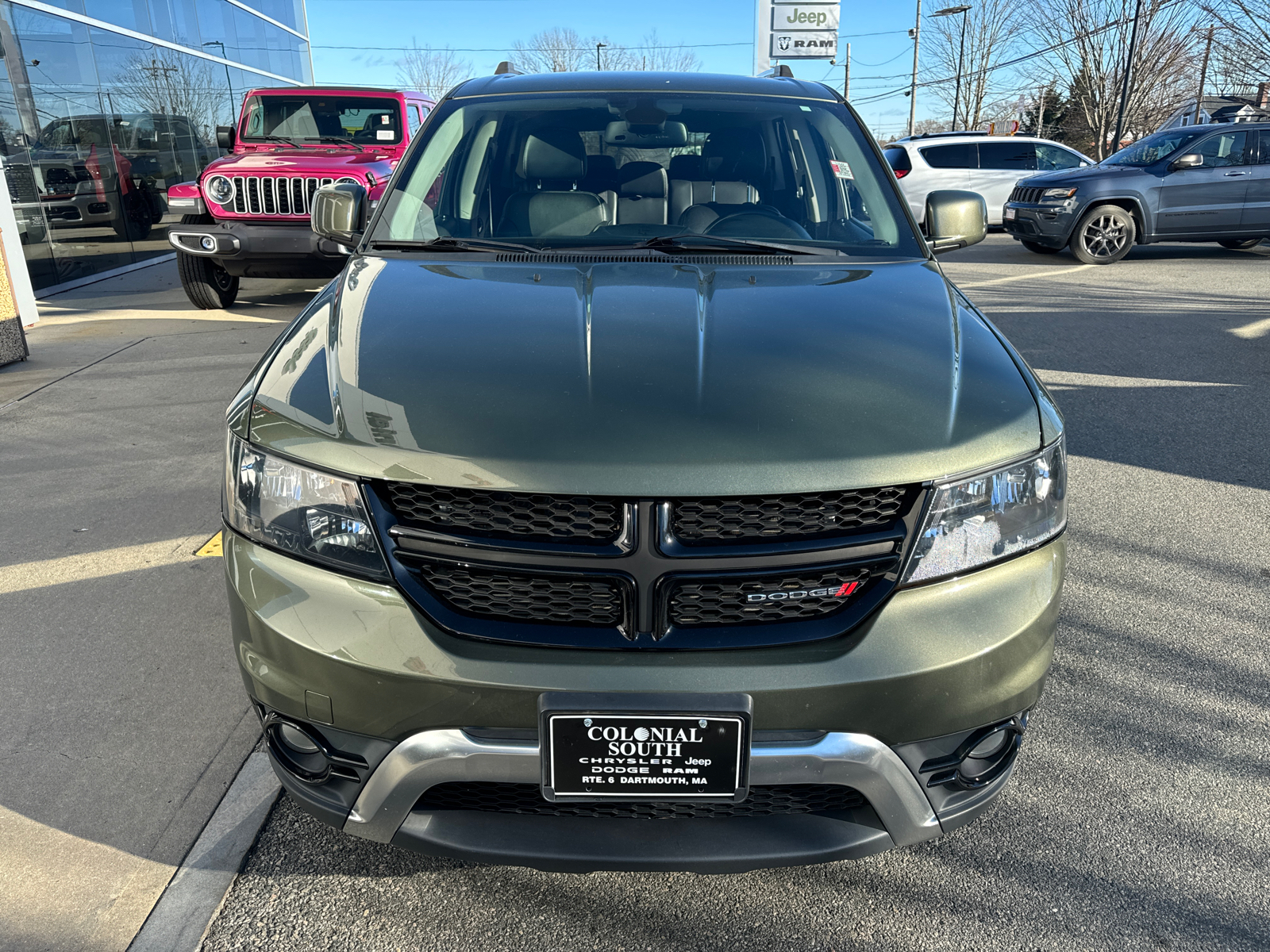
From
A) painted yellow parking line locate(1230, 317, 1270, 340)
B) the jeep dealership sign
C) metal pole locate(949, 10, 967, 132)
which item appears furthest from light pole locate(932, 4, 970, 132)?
painted yellow parking line locate(1230, 317, 1270, 340)

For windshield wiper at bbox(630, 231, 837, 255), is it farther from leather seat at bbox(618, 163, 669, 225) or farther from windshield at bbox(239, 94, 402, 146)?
windshield at bbox(239, 94, 402, 146)

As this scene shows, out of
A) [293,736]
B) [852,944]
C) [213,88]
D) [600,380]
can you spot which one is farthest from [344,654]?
[213,88]

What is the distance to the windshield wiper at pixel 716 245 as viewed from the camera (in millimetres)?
2699

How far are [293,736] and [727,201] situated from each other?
205cm

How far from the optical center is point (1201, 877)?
2094 mm

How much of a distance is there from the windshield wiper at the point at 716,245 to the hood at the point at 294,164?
6.32 m

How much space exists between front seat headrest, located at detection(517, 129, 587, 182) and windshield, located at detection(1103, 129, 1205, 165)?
1164 cm

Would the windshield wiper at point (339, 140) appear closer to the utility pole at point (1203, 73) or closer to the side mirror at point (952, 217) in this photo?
the side mirror at point (952, 217)

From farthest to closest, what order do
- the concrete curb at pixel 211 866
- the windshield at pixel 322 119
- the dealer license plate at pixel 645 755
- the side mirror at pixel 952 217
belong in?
the windshield at pixel 322 119
the side mirror at pixel 952 217
the concrete curb at pixel 211 866
the dealer license plate at pixel 645 755

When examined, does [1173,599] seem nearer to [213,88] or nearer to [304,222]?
[304,222]

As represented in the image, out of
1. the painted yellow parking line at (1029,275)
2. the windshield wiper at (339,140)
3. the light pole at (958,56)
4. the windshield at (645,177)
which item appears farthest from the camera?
the light pole at (958,56)

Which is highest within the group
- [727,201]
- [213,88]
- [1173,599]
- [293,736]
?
[213,88]

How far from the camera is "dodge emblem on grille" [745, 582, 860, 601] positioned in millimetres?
1669

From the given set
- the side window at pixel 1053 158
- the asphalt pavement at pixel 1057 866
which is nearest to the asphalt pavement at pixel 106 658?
the asphalt pavement at pixel 1057 866
